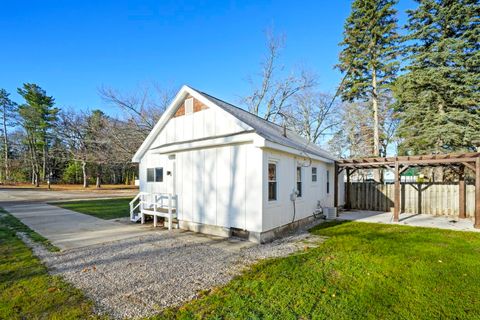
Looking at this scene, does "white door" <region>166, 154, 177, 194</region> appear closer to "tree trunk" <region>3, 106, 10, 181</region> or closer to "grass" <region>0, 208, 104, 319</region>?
"grass" <region>0, 208, 104, 319</region>

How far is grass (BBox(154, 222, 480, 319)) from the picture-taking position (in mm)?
3080

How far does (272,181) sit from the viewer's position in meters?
7.01

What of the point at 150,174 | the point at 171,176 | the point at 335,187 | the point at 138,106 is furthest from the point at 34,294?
the point at 138,106

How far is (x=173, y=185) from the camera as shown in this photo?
29.2 ft

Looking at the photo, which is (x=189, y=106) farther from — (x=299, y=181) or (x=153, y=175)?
(x=299, y=181)

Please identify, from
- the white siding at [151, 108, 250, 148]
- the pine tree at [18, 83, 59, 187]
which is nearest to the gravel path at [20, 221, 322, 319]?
the white siding at [151, 108, 250, 148]

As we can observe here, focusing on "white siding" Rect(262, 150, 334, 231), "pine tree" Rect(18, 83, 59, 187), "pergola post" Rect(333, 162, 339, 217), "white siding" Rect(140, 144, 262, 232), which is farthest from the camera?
"pine tree" Rect(18, 83, 59, 187)

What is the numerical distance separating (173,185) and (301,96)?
18.5 meters

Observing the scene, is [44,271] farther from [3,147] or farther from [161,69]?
[3,147]

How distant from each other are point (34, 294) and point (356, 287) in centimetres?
505

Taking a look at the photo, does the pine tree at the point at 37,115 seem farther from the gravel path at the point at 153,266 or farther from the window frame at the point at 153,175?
the gravel path at the point at 153,266

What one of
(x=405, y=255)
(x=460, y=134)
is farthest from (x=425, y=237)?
(x=460, y=134)

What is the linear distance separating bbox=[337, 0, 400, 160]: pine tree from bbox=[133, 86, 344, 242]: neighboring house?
11.0 metres

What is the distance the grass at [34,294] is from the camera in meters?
3.06
